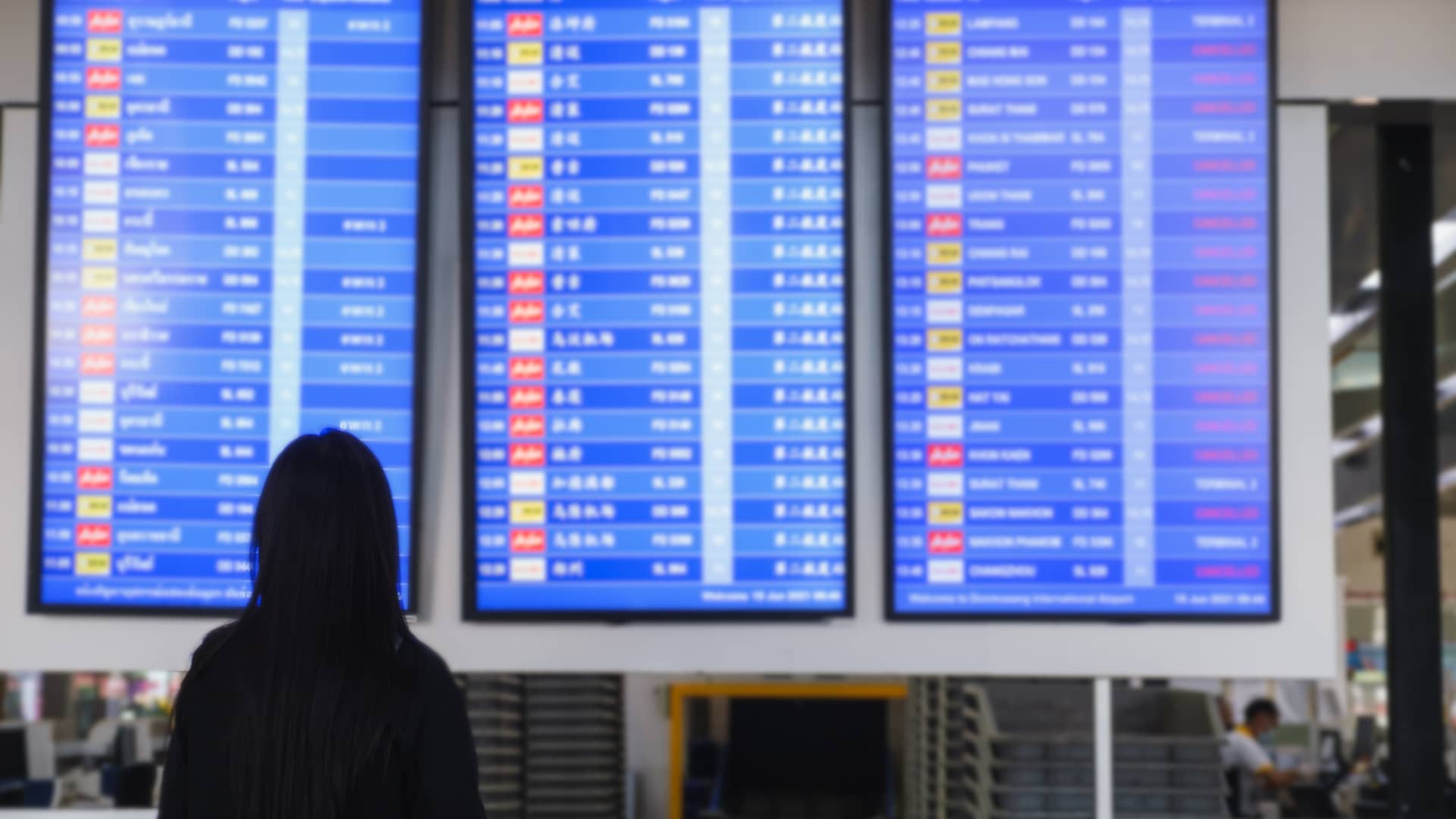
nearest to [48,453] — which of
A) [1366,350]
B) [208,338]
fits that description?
[208,338]

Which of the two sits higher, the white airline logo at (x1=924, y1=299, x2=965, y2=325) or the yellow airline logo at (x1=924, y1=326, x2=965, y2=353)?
the white airline logo at (x1=924, y1=299, x2=965, y2=325)

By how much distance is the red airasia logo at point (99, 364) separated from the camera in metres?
3.13

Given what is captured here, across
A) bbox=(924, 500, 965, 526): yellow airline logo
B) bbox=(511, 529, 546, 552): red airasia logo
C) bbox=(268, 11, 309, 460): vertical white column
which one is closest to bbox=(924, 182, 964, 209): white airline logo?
bbox=(924, 500, 965, 526): yellow airline logo

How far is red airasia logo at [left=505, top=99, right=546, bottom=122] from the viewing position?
10.2 feet

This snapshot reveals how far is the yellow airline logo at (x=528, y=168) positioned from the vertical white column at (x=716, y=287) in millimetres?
339

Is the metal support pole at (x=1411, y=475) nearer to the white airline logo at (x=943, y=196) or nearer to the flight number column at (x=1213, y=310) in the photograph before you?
the flight number column at (x=1213, y=310)

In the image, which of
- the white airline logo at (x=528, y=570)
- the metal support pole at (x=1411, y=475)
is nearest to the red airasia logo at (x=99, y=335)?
the white airline logo at (x=528, y=570)

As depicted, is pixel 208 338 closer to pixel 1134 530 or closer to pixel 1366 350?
pixel 1134 530

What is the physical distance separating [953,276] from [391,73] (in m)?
1.28

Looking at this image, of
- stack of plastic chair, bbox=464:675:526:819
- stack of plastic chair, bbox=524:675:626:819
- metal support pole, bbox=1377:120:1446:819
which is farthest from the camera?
stack of plastic chair, bbox=524:675:626:819

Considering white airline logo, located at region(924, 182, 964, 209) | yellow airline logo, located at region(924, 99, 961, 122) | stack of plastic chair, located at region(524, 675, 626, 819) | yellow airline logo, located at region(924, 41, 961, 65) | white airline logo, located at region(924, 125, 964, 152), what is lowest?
stack of plastic chair, located at region(524, 675, 626, 819)

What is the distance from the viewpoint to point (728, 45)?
3.10 meters

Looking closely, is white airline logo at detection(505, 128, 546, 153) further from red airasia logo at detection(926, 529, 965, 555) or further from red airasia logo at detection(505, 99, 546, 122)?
red airasia logo at detection(926, 529, 965, 555)

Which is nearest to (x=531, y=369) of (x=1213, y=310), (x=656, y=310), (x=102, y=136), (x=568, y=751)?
(x=656, y=310)
